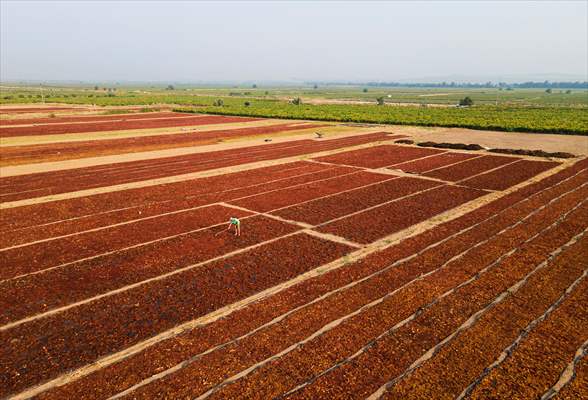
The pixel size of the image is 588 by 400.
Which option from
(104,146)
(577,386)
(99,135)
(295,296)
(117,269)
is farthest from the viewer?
(99,135)

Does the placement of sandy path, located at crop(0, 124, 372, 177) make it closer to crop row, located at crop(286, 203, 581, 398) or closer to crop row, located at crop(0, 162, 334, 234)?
crop row, located at crop(0, 162, 334, 234)

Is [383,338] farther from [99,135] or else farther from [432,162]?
[99,135]

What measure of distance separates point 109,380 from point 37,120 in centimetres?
6623

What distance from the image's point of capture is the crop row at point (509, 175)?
24047 millimetres

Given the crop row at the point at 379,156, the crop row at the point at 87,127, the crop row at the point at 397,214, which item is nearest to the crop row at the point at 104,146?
the crop row at the point at 87,127

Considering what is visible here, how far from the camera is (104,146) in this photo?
3900 centimetres

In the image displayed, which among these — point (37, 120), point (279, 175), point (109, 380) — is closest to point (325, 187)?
point (279, 175)

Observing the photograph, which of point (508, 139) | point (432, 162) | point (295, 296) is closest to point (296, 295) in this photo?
point (295, 296)

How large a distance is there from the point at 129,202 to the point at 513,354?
1832 cm

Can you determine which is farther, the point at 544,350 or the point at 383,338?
the point at 383,338

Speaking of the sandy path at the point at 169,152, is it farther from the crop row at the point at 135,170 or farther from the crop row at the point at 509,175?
the crop row at the point at 509,175

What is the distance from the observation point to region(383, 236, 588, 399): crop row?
7708mm

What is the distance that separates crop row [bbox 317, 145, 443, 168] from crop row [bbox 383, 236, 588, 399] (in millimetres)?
19914

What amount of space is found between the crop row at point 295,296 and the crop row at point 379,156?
39.8ft
